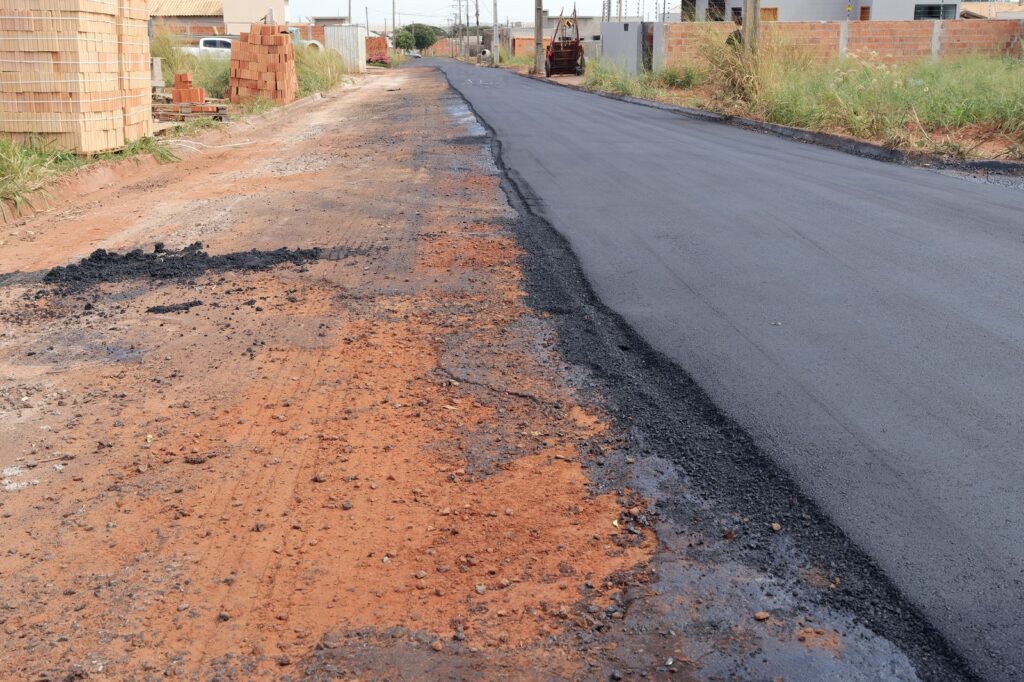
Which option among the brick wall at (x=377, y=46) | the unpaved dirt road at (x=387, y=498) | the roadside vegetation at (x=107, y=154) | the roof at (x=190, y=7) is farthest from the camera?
the brick wall at (x=377, y=46)

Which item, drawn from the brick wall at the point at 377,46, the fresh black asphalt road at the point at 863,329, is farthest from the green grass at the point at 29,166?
the brick wall at the point at 377,46

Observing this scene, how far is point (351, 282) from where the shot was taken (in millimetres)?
7184

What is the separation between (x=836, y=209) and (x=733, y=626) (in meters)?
7.30

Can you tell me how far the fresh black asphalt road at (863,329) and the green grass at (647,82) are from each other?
1779cm

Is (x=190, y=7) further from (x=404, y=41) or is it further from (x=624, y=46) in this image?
(x=404, y=41)

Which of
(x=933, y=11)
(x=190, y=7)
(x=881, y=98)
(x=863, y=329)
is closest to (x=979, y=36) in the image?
(x=881, y=98)

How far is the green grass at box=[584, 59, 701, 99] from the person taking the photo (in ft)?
97.5

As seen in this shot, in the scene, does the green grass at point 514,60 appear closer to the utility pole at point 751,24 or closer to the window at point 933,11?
the window at point 933,11

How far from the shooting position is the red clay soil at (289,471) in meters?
3.11

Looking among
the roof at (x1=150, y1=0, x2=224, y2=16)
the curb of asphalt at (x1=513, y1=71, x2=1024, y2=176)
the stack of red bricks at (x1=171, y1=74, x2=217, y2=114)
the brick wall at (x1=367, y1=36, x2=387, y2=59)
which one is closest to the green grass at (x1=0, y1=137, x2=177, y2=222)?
the stack of red bricks at (x1=171, y1=74, x2=217, y2=114)

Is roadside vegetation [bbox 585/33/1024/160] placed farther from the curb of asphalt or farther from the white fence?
the white fence

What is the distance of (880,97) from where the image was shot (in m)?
17.7

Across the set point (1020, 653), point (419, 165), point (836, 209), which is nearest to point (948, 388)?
point (1020, 653)

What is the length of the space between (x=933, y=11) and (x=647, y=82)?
78.0ft
